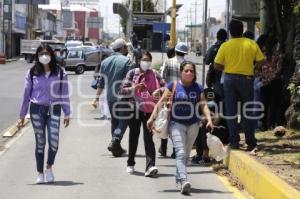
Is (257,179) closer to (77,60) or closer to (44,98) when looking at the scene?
(44,98)

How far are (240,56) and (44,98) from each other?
2985 millimetres

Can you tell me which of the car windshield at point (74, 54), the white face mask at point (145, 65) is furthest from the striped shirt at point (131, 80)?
the car windshield at point (74, 54)

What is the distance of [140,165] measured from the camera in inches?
405

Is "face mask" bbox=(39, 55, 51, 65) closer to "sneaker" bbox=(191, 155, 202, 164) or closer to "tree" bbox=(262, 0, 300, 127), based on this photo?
"sneaker" bbox=(191, 155, 202, 164)

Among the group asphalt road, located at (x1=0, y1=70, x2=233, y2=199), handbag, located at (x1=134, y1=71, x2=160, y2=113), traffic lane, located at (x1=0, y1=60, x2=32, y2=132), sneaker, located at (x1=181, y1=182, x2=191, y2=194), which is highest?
handbag, located at (x1=134, y1=71, x2=160, y2=113)

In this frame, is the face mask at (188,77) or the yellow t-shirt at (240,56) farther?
the yellow t-shirt at (240,56)

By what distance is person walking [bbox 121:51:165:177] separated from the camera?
30.2ft

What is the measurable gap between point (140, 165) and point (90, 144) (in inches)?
100

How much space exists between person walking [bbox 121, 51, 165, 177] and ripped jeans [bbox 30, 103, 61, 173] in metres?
1.20

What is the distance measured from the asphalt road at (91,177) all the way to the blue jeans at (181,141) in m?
0.30

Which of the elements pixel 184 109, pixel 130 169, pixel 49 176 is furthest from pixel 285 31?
pixel 49 176

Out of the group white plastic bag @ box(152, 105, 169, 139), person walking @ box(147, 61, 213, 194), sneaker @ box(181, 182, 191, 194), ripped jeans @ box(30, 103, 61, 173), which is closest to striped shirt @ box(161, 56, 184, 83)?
white plastic bag @ box(152, 105, 169, 139)

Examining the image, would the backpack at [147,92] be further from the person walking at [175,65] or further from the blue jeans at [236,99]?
the person walking at [175,65]

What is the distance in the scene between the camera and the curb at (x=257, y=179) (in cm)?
684
